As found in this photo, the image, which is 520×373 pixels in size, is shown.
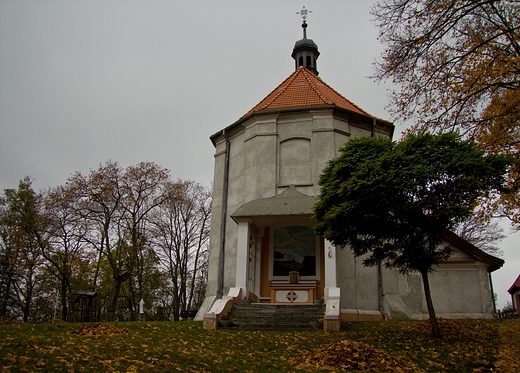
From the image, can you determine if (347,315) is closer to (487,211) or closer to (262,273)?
(262,273)

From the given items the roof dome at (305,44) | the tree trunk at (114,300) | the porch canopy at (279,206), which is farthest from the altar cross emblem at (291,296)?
the roof dome at (305,44)

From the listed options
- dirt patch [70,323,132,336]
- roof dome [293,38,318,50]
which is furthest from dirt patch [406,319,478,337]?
roof dome [293,38,318,50]

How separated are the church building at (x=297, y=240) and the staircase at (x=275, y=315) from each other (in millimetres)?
946

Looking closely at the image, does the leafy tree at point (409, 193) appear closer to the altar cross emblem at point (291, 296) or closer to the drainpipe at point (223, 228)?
the altar cross emblem at point (291, 296)

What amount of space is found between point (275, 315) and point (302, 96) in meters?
10.6

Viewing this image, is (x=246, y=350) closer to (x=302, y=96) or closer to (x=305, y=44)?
(x=302, y=96)

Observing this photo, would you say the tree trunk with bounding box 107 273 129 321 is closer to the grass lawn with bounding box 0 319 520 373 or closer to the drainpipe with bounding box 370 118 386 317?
the grass lawn with bounding box 0 319 520 373

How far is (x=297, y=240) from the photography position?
60.7 feet

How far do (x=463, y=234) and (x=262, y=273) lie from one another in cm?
1936

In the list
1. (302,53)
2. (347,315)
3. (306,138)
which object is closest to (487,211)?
(347,315)

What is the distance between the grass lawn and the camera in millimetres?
7477

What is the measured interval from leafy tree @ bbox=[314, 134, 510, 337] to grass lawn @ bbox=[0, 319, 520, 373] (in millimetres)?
1472

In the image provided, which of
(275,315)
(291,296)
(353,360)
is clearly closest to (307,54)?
(291,296)

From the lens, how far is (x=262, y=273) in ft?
60.9
